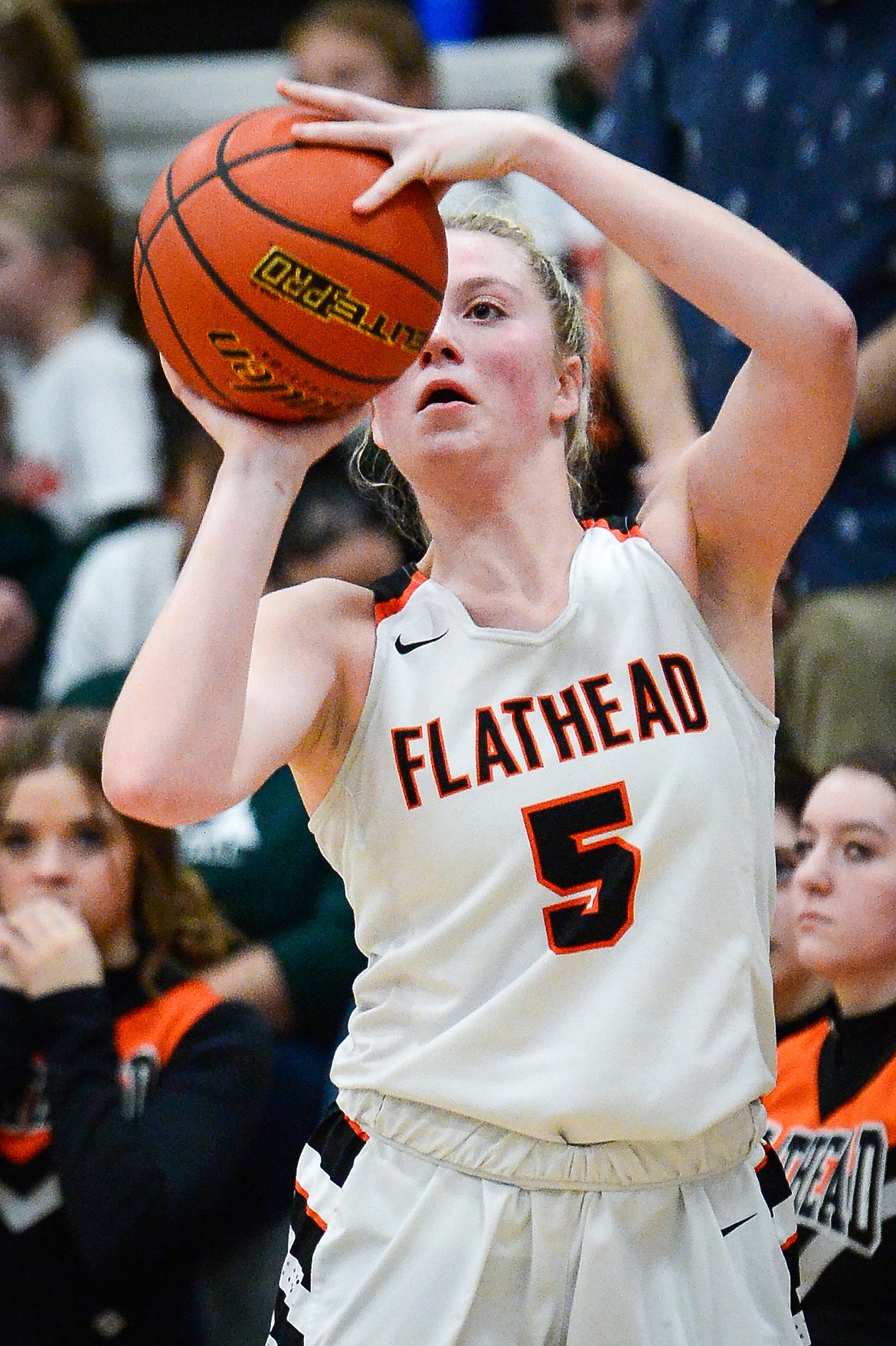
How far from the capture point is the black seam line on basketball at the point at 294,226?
7.56 feet

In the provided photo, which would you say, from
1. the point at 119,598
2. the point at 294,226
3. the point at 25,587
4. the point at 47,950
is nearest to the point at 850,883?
the point at 47,950

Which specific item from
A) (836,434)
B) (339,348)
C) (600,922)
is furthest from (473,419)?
(600,922)

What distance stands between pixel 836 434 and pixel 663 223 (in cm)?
38

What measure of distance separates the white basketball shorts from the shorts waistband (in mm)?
16

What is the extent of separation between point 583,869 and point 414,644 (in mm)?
412

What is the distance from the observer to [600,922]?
94.4 inches

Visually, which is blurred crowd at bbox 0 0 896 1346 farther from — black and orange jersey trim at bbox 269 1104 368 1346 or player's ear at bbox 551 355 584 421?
black and orange jersey trim at bbox 269 1104 368 1346

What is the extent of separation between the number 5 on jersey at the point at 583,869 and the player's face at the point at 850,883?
1.10 metres

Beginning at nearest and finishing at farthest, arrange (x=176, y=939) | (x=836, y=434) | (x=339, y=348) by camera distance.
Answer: (x=339, y=348), (x=836, y=434), (x=176, y=939)

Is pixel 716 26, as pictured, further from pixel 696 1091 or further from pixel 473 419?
pixel 696 1091

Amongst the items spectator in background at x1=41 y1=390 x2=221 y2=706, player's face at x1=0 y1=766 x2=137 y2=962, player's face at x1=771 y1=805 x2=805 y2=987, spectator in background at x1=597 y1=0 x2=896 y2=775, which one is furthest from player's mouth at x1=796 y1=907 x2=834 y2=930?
spectator in background at x1=41 y1=390 x2=221 y2=706

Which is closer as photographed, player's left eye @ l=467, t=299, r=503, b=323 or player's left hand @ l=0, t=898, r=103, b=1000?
player's left eye @ l=467, t=299, r=503, b=323

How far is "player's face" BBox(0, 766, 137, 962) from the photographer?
3934mm

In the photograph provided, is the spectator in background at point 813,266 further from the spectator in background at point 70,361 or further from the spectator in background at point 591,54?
the spectator in background at point 70,361
